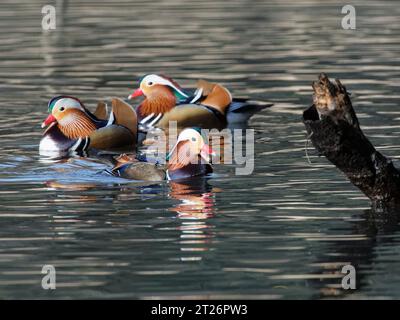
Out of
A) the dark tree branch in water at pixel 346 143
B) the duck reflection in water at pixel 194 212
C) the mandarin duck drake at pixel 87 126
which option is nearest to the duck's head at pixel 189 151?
the duck reflection in water at pixel 194 212

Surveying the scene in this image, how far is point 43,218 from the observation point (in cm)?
1206

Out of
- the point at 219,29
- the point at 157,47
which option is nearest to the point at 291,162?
the point at 157,47

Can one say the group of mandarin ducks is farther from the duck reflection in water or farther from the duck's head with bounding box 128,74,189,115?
the duck reflection in water

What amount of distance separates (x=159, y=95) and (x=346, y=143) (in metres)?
7.86

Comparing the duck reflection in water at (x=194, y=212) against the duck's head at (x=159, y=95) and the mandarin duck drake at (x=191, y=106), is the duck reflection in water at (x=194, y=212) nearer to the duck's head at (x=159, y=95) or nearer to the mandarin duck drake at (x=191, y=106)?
the mandarin duck drake at (x=191, y=106)

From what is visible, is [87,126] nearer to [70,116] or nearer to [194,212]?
Result: [70,116]

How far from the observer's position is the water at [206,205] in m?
9.95

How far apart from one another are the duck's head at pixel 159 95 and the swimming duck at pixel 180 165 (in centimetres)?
453

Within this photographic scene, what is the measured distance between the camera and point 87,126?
16.5 metres

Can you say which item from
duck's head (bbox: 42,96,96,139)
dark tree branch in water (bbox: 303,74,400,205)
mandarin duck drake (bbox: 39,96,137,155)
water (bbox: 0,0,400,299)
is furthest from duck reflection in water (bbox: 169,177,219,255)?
duck's head (bbox: 42,96,96,139)

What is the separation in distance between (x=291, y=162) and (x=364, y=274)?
15.5 feet

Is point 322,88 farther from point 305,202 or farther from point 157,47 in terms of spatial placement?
point 157,47

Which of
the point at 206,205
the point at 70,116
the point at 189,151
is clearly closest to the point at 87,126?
the point at 70,116
